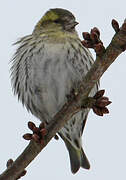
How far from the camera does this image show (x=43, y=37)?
186 inches

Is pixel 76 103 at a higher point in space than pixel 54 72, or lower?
lower

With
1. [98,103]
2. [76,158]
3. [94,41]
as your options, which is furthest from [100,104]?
[76,158]

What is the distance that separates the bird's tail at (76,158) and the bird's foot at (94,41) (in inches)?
90.8

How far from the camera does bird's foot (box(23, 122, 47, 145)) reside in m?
3.07

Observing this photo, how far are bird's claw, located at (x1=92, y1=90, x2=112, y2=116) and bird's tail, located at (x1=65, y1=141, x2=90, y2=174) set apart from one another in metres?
1.81

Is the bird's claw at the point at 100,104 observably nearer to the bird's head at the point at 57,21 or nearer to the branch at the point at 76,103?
the branch at the point at 76,103

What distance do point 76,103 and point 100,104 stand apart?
18 cm

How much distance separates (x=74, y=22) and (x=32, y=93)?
3.75 ft

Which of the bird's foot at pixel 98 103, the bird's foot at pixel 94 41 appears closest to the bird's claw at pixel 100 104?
the bird's foot at pixel 98 103

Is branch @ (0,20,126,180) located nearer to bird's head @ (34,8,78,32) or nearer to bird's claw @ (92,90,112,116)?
bird's claw @ (92,90,112,116)

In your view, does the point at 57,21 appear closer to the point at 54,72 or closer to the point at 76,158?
the point at 54,72

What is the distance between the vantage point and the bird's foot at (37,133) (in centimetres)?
307

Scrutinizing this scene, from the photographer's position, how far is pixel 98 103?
9.77 ft

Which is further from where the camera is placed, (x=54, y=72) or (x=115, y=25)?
(x=54, y=72)
